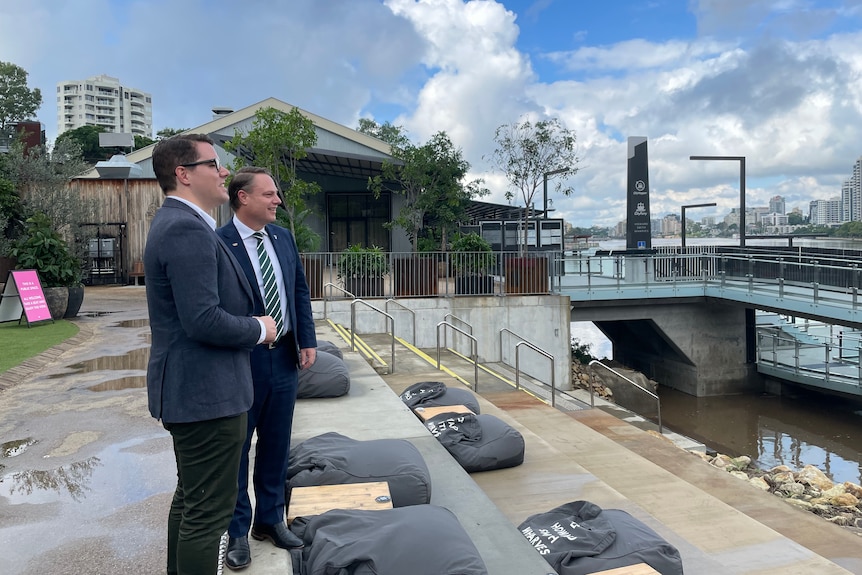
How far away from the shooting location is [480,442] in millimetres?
5824

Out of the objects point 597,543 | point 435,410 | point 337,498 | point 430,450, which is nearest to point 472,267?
point 435,410

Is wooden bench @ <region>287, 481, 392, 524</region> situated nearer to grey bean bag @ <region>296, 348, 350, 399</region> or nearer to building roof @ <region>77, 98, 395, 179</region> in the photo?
grey bean bag @ <region>296, 348, 350, 399</region>

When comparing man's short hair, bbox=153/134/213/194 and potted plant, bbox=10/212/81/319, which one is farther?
potted plant, bbox=10/212/81/319

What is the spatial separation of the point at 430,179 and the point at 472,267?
472 cm

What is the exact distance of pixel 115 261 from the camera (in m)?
24.2

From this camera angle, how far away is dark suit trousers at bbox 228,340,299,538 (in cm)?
313

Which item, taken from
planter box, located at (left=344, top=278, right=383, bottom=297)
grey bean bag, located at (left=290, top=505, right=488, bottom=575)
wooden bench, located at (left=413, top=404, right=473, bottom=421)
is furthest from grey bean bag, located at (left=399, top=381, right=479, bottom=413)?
planter box, located at (left=344, top=278, right=383, bottom=297)

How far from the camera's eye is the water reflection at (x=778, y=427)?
577 inches

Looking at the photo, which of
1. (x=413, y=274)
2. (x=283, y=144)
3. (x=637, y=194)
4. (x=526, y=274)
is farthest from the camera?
(x=637, y=194)

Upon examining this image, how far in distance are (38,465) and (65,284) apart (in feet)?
34.2

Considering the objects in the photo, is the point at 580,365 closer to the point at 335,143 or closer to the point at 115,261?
the point at 335,143

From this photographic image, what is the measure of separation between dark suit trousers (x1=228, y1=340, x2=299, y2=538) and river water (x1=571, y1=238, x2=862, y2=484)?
13.4 m

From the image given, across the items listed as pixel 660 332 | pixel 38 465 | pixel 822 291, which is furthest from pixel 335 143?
pixel 38 465

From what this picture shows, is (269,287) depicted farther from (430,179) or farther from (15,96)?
(15,96)
